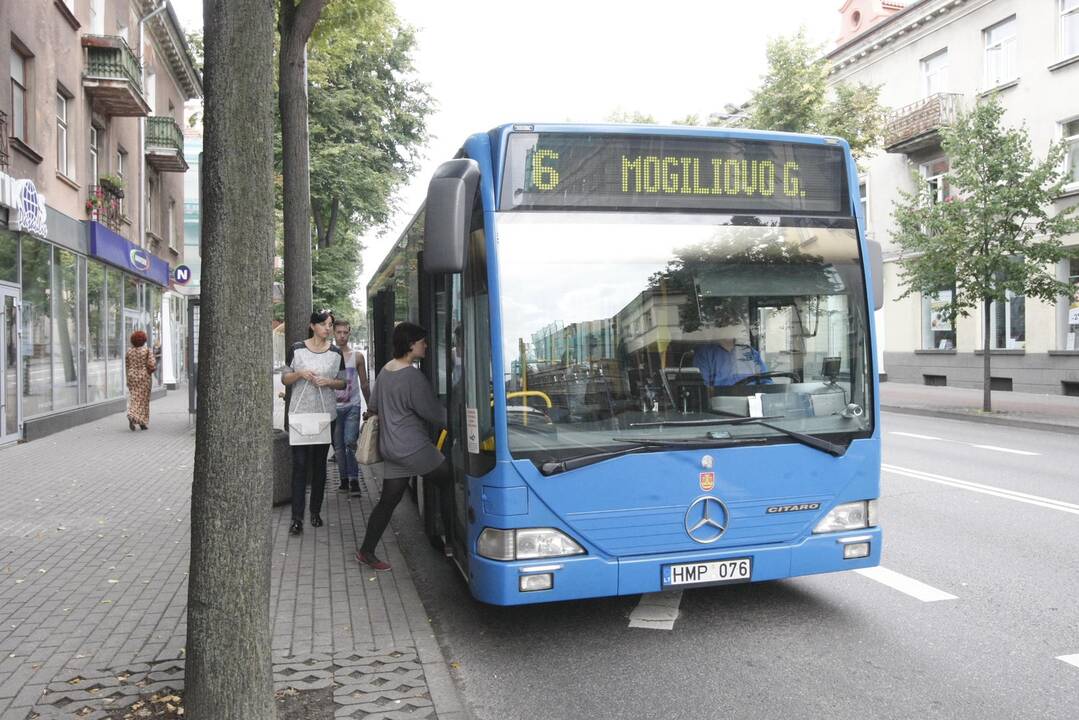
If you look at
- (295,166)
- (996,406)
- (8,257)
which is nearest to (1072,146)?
(996,406)

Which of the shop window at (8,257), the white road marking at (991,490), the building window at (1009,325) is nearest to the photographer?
the white road marking at (991,490)

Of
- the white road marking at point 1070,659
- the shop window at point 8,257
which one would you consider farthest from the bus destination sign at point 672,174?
the shop window at point 8,257

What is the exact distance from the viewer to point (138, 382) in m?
16.2

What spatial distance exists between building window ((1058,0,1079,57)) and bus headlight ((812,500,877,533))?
2348cm

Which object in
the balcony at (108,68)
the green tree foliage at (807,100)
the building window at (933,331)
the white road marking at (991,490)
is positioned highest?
the green tree foliage at (807,100)

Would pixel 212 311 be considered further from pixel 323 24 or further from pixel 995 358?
pixel 995 358

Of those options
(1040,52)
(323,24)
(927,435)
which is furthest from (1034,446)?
(1040,52)

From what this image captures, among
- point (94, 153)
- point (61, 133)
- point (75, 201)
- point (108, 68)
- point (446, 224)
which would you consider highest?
point (108, 68)

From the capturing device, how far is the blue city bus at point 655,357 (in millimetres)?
4473

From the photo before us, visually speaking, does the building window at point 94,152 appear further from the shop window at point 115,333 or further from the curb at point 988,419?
the curb at point 988,419

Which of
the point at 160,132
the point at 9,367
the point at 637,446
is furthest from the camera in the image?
the point at 160,132

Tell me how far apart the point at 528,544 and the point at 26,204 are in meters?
13.0

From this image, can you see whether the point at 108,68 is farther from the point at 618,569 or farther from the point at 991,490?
the point at 618,569

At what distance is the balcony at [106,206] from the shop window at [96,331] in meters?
0.99
